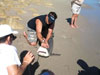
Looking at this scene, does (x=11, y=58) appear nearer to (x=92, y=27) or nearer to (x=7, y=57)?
(x=7, y=57)

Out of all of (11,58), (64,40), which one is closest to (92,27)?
(64,40)

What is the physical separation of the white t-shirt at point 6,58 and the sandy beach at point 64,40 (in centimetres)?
224

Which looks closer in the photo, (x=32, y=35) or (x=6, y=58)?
(x=6, y=58)

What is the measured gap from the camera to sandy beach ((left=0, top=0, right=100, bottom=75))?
5.13 metres

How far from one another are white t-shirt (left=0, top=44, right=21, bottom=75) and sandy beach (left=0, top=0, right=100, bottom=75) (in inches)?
88.1

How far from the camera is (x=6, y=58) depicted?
2.39 meters

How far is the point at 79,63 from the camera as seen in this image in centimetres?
538

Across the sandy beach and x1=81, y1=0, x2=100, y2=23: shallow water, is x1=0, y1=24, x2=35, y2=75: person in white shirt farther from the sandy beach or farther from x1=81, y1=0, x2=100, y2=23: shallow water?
x1=81, y1=0, x2=100, y2=23: shallow water

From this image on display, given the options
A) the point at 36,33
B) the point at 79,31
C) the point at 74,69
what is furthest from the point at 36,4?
the point at 74,69

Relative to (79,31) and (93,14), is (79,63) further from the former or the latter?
(93,14)

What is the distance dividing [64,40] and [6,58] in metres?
4.37

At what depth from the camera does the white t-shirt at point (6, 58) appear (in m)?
2.36

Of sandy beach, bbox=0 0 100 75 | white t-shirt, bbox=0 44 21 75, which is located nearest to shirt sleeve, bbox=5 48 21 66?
white t-shirt, bbox=0 44 21 75

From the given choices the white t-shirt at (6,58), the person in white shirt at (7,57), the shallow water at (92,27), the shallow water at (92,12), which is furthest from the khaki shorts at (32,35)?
the shallow water at (92,12)
